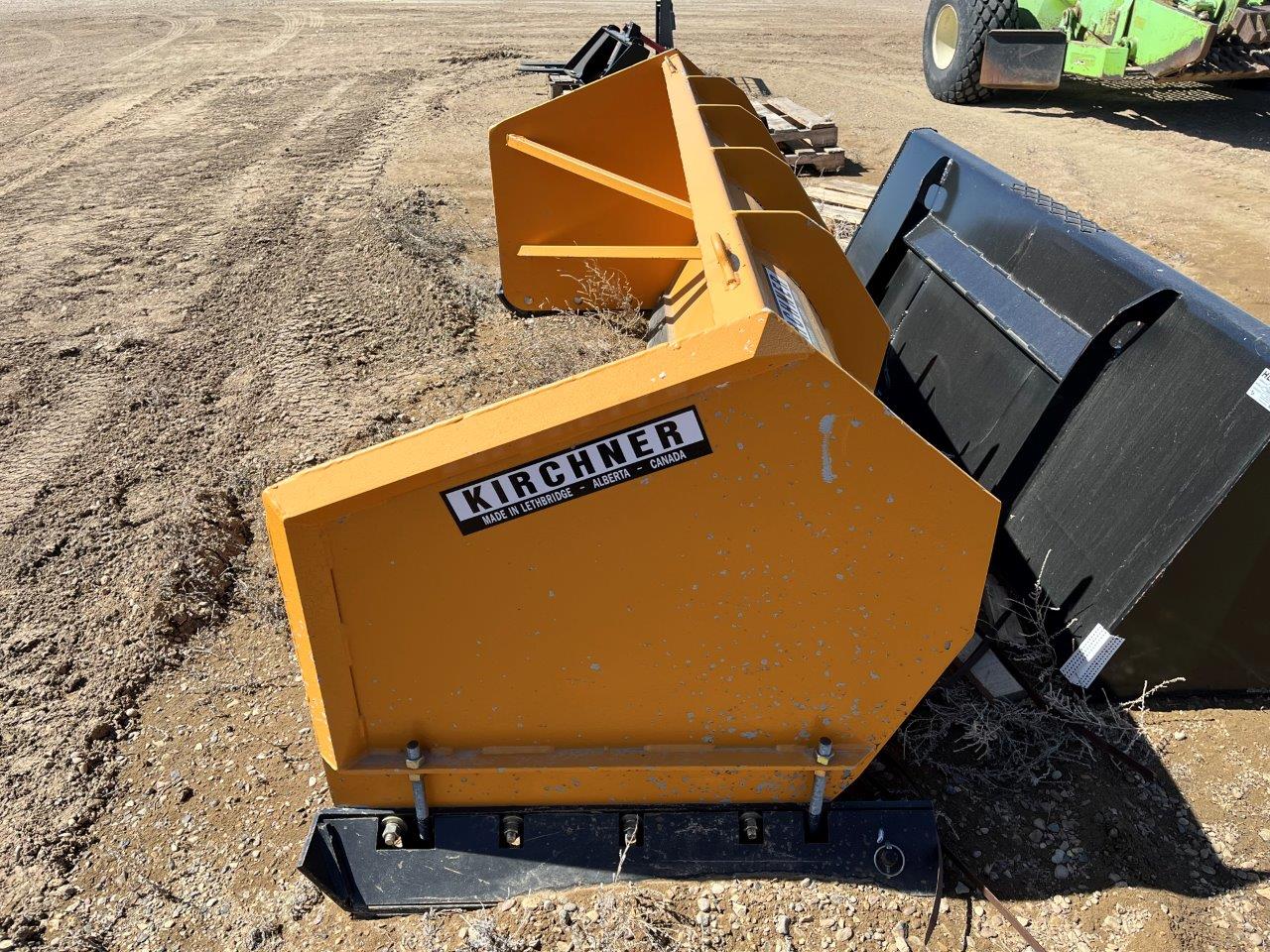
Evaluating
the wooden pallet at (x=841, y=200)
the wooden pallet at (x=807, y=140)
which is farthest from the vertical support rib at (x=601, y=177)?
the wooden pallet at (x=807, y=140)

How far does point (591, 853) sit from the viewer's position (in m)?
2.22

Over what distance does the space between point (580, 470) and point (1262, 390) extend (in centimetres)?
180

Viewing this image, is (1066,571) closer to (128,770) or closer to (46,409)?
(128,770)

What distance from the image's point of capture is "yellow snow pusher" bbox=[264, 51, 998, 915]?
175 centimetres

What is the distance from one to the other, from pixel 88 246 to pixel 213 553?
14.7 feet

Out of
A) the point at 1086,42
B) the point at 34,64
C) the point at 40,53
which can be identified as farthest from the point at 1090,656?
the point at 40,53

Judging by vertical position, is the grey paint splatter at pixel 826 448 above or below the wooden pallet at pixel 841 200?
above

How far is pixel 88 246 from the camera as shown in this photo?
21.8 ft

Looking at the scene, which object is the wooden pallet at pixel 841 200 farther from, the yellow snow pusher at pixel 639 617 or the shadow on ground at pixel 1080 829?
the shadow on ground at pixel 1080 829

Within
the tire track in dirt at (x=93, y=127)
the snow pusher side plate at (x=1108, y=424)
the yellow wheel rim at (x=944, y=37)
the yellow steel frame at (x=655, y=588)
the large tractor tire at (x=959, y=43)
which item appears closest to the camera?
the yellow steel frame at (x=655, y=588)

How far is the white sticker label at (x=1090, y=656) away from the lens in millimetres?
2500

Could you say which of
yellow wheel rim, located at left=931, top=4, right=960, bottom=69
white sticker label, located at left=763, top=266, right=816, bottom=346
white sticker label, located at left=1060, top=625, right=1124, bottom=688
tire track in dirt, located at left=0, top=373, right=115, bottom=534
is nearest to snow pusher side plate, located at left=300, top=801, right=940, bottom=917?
white sticker label, located at left=1060, top=625, right=1124, bottom=688

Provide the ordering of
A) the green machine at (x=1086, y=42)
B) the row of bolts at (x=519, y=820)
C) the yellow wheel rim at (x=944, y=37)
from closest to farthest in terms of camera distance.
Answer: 1. the row of bolts at (x=519, y=820)
2. the green machine at (x=1086, y=42)
3. the yellow wheel rim at (x=944, y=37)

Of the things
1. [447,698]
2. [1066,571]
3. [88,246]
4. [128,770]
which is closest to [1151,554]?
[1066,571]
